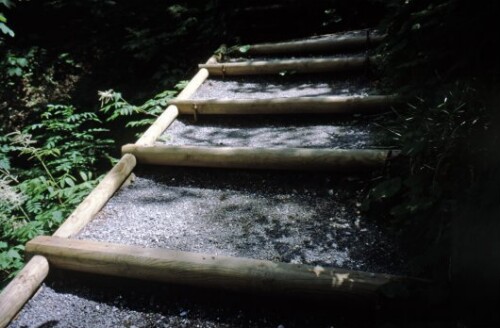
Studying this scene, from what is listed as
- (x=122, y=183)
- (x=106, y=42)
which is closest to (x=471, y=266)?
(x=122, y=183)

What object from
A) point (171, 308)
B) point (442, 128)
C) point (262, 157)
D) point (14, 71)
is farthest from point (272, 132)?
point (14, 71)

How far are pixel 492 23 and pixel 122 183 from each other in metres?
2.85

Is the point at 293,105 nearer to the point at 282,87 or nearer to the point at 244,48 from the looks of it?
the point at 282,87

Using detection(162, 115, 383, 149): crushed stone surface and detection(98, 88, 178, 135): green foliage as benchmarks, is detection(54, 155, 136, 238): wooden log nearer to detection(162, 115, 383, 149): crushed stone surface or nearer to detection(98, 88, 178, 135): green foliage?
detection(162, 115, 383, 149): crushed stone surface

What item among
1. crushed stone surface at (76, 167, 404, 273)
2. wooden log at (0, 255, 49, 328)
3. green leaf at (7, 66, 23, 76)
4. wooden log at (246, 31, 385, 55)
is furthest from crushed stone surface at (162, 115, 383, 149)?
green leaf at (7, 66, 23, 76)

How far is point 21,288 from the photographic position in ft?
7.06

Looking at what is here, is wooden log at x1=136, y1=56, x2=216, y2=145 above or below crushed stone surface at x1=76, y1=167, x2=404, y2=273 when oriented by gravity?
above

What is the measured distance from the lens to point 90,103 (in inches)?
248

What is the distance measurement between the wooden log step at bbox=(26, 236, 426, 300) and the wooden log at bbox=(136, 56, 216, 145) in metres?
1.35

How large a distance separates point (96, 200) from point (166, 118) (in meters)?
1.39

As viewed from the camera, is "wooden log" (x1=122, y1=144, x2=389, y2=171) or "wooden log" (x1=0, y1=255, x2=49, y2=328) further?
"wooden log" (x1=122, y1=144, x2=389, y2=171)

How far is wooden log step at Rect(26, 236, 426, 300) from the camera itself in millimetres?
1880

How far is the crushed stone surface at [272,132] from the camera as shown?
3213 millimetres

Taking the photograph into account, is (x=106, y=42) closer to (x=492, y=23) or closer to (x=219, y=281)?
(x=219, y=281)
